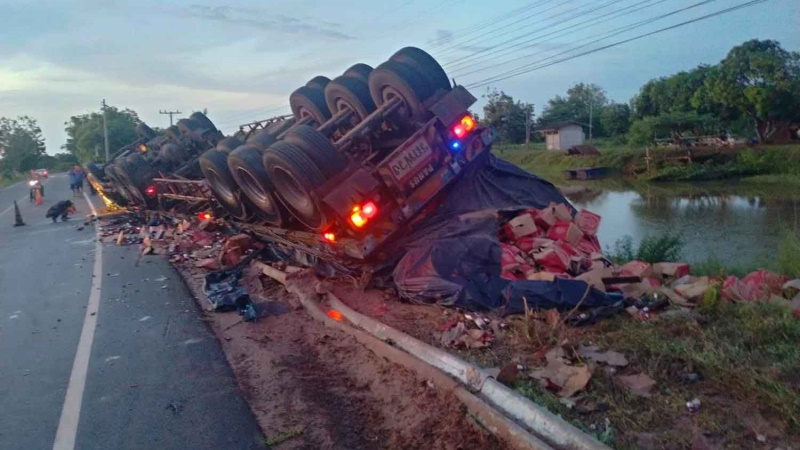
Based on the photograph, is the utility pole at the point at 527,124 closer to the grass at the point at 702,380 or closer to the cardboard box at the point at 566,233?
the cardboard box at the point at 566,233

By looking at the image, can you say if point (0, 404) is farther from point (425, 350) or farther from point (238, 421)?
point (425, 350)

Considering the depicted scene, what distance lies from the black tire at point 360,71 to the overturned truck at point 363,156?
2cm

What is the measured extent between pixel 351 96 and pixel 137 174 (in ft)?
37.7

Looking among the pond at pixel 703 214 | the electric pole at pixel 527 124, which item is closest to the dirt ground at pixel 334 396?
the pond at pixel 703 214

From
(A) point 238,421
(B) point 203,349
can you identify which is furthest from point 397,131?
(A) point 238,421

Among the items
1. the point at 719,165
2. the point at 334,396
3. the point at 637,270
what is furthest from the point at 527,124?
the point at 334,396

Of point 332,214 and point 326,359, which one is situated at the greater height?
point 332,214

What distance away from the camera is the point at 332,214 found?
8.31m

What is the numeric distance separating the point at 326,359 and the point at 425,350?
3.69ft

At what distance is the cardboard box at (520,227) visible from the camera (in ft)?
27.8

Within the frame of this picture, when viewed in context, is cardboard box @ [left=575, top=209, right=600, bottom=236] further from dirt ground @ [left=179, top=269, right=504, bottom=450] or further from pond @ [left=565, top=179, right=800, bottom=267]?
pond @ [left=565, top=179, right=800, bottom=267]

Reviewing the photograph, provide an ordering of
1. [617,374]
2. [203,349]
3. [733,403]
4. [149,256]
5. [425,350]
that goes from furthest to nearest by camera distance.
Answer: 1. [149,256]
2. [203,349]
3. [425,350]
4. [617,374]
5. [733,403]

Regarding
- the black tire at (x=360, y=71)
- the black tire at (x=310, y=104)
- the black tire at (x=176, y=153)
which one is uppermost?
the black tire at (x=360, y=71)

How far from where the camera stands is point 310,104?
10828 mm
